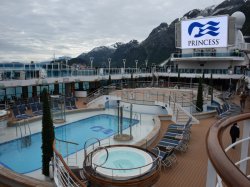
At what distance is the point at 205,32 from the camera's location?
96.8ft

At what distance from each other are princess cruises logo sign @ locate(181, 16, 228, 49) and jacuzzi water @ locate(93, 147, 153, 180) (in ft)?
87.0

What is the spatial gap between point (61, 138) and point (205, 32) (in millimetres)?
24987

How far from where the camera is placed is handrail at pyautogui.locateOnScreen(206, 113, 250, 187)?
2.43ft

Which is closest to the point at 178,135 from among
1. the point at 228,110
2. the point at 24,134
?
the point at 228,110

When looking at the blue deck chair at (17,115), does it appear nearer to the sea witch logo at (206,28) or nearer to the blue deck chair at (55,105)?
the blue deck chair at (55,105)

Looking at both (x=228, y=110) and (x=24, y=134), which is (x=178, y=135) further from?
(x=24, y=134)

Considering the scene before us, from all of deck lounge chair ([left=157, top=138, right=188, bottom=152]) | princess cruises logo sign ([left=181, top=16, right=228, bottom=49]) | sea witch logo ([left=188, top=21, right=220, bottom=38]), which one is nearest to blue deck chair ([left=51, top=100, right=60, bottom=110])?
deck lounge chair ([left=157, top=138, right=188, bottom=152])

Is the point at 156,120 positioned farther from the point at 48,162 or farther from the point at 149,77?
the point at 149,77

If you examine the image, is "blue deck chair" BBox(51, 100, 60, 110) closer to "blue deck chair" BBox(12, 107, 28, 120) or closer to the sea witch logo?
"blue deck chair" BBox(12, 107, 28, 120)

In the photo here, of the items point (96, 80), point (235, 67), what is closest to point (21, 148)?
point (96, 80)

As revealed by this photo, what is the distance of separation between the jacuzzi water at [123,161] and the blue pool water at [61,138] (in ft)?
11.4

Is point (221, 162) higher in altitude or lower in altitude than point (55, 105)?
higher

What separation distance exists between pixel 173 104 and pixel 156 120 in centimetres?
298

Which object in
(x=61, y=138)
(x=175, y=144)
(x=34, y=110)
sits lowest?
(x=61, y=138)
